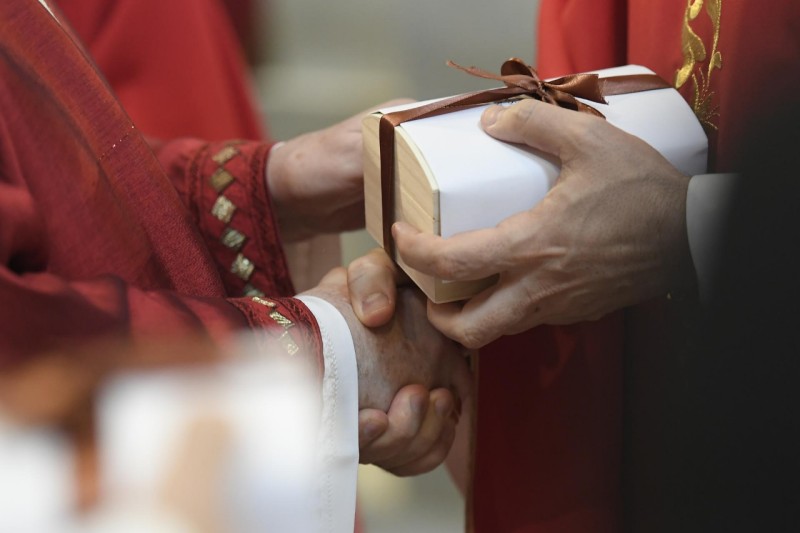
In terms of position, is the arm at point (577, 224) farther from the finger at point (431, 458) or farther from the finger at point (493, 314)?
the finger at point (431, 458)

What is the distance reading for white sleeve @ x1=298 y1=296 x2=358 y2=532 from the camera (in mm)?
564

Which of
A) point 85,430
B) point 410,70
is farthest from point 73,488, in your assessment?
point 410,70

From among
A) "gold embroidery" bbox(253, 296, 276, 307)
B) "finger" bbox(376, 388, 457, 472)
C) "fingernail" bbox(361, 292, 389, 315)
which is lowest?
"finger" bbox(376, 388, 457, 472)

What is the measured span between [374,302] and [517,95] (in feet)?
0.56

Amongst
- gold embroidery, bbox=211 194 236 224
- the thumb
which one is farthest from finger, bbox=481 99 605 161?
gold embroidery, bbox=211 194 236 224

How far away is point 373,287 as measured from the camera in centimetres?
63

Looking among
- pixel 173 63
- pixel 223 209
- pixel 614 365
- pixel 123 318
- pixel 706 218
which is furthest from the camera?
pixel 173 63

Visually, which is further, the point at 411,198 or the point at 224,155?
the point at 224,155

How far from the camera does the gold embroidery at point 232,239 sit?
783 millimetres

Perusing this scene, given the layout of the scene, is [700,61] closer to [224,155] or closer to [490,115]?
[490,115]

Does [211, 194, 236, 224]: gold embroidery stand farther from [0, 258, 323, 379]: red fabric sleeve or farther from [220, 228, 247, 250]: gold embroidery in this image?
[0, 258, 323, 379]: red fabric sleeve

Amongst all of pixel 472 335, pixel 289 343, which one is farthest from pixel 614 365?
pixel 289 343

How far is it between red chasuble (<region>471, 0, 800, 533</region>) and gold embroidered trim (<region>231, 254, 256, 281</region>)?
0.73ft

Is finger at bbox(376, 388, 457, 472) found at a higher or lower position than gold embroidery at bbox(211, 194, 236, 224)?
lower
